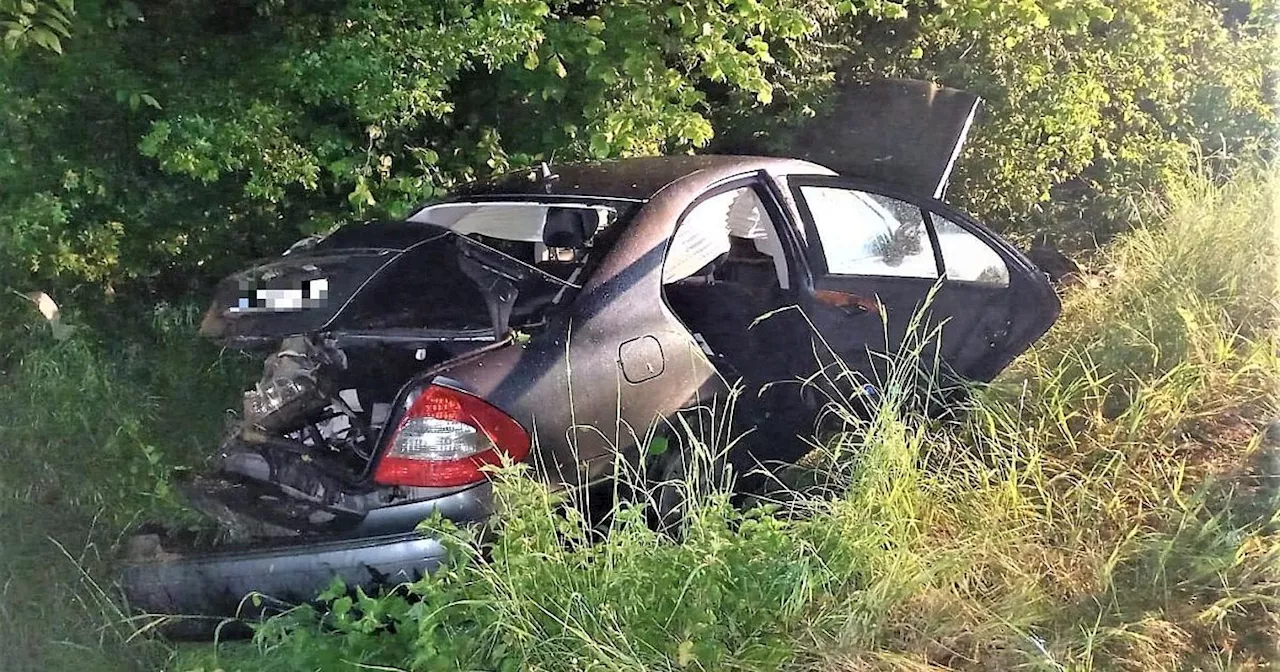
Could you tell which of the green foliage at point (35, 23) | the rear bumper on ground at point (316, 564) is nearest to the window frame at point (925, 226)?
the rear bumper on ground at point (316, 564)

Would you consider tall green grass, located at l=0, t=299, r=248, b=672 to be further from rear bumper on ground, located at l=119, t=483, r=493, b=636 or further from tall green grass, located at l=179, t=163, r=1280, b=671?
tall green grass, located at l=179, t=163, r=1280, b=671

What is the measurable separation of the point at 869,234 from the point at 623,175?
560 mm

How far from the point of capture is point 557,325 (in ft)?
5.86

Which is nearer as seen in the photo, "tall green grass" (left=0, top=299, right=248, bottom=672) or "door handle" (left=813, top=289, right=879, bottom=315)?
"tall green grass" (left=0, top=299, right=248, bottom=672)

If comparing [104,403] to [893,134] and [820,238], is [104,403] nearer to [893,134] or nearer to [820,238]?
[820,238]

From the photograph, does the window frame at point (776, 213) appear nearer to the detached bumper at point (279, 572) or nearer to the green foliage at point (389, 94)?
the green foliage at point (389, 94)

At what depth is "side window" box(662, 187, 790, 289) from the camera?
6.39 ft

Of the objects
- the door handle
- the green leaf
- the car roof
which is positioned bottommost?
the door handle

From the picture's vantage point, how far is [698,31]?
85.1 inches

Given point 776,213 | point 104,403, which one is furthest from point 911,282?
point 104,403

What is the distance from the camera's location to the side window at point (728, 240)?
1.95 meters

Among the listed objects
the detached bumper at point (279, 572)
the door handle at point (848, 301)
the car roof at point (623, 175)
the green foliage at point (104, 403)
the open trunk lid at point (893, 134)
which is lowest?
the detached bumper at point (279, 572)

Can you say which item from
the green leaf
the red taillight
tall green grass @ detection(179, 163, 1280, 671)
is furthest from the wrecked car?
the green leaf

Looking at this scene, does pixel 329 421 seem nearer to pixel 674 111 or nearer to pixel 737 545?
pixel 737 545
